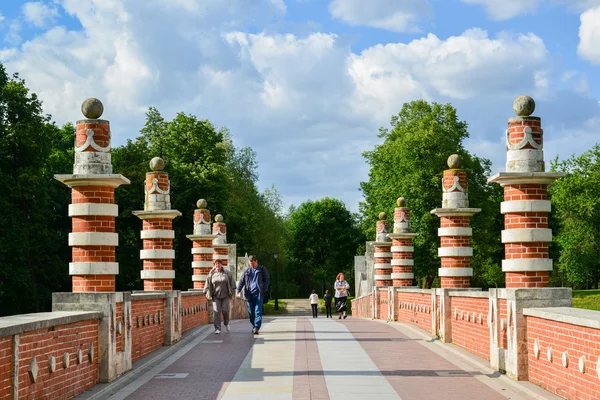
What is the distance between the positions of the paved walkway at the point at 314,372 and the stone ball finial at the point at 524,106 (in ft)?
12.6

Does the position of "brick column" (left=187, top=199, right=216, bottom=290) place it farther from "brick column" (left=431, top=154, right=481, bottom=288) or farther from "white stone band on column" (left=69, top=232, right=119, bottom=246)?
"white stone band on column" (left=69, top=232, right=119, bottom=246)

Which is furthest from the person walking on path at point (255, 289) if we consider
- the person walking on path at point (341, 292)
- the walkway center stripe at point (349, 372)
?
the person walking on path at point (341, 292)

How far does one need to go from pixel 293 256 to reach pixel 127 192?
35783mm

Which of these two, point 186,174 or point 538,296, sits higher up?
point 186,174

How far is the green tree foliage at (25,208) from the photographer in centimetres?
4003

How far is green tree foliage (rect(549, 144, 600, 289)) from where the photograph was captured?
68188mm

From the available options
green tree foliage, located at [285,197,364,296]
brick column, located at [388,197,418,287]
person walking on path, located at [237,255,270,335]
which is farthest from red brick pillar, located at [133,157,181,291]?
green tree foliage, located at [285,197,364,296]

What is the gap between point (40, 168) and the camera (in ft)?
139

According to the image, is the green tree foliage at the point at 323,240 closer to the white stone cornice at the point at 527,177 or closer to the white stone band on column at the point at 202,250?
the white stone band on column at the point at 202,250

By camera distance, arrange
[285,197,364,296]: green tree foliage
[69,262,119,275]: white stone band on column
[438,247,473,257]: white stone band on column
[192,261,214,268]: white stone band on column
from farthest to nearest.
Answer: [285,197,364,296]: green tree foliage
[192,261,214,268]: white stone band on column
[438,247,473,257]: white stone band on column
[69,262,119,275]: white stone band on column

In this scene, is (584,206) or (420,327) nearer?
(420,327)

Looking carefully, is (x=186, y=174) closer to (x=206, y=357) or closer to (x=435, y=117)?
(x=435, y=117)

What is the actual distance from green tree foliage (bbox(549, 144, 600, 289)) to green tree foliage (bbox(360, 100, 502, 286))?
11914 mm

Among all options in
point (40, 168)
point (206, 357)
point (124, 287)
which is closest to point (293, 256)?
point (124, 287)
